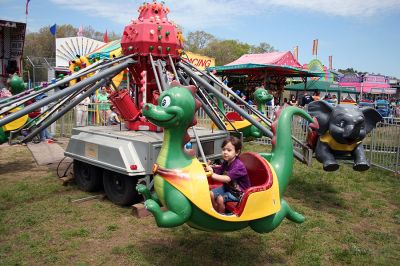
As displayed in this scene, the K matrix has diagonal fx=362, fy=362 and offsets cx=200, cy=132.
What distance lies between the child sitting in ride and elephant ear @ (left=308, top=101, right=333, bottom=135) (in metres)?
1.98

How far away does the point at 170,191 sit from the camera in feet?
10.5

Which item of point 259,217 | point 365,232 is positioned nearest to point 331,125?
point 365,232

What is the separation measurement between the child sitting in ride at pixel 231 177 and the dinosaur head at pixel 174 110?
0.56m

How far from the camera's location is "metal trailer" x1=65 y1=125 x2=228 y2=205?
206 inches

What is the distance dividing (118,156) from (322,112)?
3.08 metres

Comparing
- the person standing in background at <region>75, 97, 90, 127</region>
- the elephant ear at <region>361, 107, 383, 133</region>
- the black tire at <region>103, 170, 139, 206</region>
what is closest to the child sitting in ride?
the black tire at <region>103, 170, 139, 206</region>

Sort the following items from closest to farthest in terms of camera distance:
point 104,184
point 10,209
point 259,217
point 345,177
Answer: point 259,217 < point 10,209 < point 104,184 < point 345,177

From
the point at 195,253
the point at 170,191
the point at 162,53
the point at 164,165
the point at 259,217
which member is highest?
the point at 162,53

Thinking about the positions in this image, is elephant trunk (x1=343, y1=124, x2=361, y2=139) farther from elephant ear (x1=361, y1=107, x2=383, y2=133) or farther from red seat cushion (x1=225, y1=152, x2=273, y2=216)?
red seat cushion (x1=225, y1=152, x2=273, y2=216)

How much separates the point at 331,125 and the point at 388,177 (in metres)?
4.15

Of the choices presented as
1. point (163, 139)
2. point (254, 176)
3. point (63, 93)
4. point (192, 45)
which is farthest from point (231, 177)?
point (192, 45)

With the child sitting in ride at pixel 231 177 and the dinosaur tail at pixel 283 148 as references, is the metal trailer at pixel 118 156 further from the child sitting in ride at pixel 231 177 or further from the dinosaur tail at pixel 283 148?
the dinosaur tail at pixel 283 148

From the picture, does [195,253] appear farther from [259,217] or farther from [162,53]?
[162,53]

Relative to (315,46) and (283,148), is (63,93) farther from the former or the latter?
(315,46)
